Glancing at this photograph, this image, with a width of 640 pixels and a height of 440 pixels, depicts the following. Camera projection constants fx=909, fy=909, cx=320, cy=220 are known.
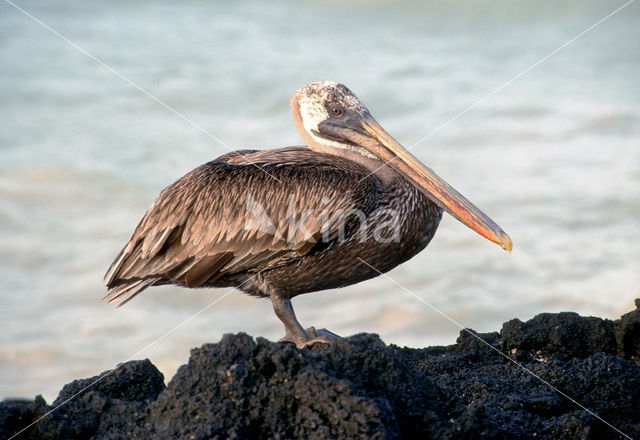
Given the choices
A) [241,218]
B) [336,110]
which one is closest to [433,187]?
[336,110]

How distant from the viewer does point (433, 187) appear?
6188 millimetres

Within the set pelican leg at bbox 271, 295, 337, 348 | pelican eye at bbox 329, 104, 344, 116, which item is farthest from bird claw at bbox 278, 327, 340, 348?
pelican eye at bbox 329, 104, 344, 116

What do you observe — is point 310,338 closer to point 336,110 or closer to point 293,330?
point 293,330

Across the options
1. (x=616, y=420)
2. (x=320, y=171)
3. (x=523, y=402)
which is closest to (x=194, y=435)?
(x=523, y=402)

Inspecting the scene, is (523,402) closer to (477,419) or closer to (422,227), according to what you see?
(477,419)

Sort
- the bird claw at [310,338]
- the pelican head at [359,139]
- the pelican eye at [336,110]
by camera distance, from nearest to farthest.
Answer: the bird claw at [310,338] → the pelican head at [359,139] → the pelican eye at [336,110]

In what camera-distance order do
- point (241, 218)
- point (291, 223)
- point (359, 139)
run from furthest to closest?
point (359, 139), point (241, 218), point (291, 223)

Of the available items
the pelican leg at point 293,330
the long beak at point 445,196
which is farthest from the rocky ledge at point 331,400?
the long beak at point 445,196

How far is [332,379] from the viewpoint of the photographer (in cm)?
379

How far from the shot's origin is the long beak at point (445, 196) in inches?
241

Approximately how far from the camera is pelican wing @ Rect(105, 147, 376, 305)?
593 centimetres

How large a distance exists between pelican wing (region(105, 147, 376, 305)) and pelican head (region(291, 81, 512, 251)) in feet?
0.87

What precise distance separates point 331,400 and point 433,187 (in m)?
2.73

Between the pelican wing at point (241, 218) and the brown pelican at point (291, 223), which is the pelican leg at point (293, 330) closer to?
the brown pelican at point (291, 223)
